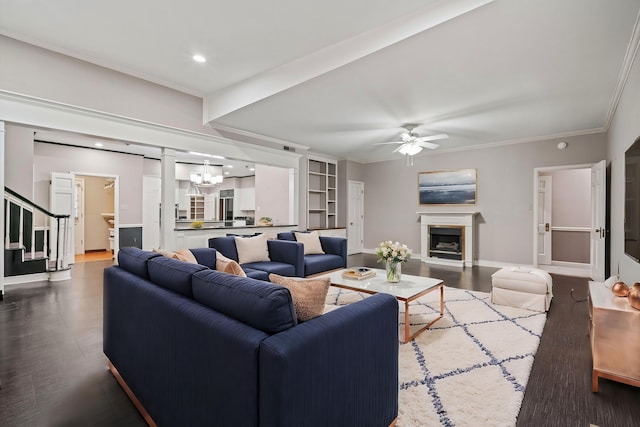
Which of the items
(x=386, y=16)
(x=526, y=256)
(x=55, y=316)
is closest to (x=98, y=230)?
(x=55, y=316)

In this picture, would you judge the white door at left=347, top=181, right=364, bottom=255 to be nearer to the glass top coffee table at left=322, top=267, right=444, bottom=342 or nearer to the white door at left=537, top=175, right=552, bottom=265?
the white door at left=537, top=175, right=552, bottom=265

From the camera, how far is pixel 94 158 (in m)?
7.61

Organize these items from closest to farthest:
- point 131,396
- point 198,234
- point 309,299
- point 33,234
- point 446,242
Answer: point 309,299
point 131,396
point 198,234
point 33,234
point 446,242

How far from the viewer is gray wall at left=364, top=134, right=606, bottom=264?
6.16m

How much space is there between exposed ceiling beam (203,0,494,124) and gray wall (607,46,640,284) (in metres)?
1.91

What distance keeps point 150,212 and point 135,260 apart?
290 inches

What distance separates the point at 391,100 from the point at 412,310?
275 centimetres

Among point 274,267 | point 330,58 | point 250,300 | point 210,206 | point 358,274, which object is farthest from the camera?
point 210,206

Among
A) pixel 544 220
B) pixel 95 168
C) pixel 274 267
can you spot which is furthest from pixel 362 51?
pixel 95 168

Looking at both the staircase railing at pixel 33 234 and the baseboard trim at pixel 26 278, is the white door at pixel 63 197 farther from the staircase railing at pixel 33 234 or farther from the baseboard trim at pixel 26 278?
the baseboard trim at pixel 26 278

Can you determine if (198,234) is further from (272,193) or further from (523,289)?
(523,289)

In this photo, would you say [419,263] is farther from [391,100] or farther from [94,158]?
[94,158]

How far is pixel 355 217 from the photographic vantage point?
8727 millimetres

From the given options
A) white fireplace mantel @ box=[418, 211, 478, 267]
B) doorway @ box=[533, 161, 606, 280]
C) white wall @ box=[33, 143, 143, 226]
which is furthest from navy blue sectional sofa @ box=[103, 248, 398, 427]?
white wall @ box=[33, 143, 143, 226]
